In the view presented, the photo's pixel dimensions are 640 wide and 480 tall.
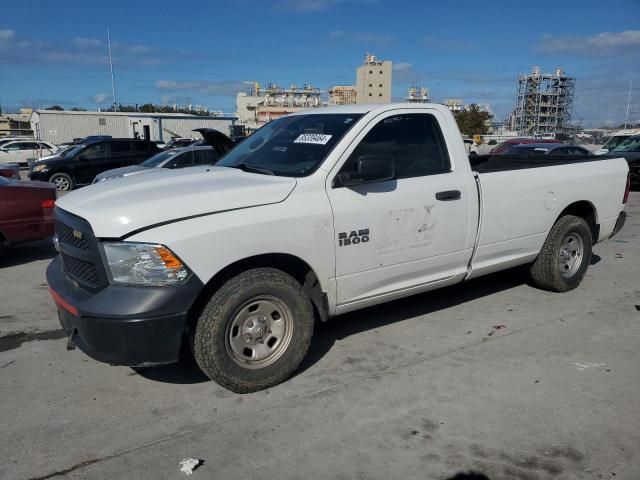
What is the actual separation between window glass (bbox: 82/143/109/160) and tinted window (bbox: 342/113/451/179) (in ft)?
51.2

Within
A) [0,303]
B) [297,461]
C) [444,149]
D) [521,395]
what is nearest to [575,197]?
[444,149]

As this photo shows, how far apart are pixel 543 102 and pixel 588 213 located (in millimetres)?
117404

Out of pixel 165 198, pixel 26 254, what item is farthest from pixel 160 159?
pixel 165 198

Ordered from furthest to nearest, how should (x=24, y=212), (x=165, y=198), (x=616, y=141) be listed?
(x=616, y=141) → (x=24, y=212) → (x=165, y=198)

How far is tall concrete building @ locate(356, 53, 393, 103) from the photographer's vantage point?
7212cm

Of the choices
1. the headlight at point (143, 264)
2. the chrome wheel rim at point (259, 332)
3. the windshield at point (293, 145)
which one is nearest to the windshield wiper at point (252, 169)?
the windshield at point (293, 145)

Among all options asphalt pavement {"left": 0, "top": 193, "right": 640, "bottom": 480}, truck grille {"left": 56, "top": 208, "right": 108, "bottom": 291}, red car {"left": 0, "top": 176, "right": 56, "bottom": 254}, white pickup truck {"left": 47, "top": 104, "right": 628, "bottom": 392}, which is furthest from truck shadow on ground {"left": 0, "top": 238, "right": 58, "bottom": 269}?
truck grille {"left": 56, "top": 208, "right": 108, "bottom": 291}

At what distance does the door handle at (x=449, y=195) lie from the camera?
4188 millimetres

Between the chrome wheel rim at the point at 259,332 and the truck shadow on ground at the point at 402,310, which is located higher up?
the chrome wheel rim at the point at 259,332

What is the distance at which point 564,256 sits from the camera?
567cm

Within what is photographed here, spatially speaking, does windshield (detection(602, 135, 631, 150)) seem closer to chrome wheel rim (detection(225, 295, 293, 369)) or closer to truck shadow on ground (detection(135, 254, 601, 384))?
truck shadow on ground (detection(135, 254, 601, 384))

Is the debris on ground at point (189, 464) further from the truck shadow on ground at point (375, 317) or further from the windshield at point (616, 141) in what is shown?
the windshield at point (616, 141)

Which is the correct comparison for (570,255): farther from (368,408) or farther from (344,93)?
(344,93)

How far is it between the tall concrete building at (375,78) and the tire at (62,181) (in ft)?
186
